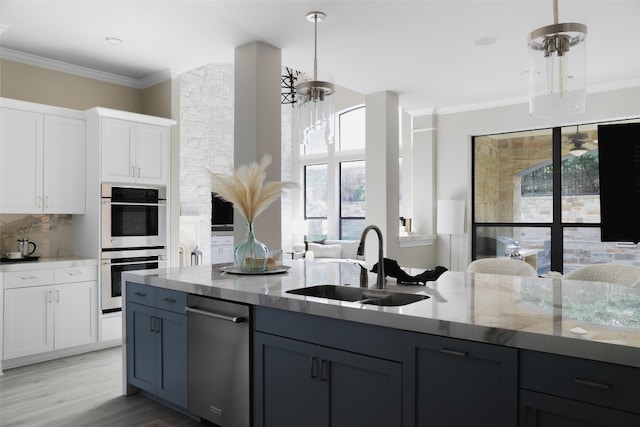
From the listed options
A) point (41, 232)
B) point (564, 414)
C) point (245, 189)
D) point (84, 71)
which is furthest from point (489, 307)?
point (84, 71)

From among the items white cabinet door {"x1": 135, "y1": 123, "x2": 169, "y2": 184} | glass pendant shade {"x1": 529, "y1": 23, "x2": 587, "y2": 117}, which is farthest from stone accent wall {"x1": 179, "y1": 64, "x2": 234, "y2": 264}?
glass pendant shade {"x1": 529, "y1": 23, "x2": 587, "y2": 117}

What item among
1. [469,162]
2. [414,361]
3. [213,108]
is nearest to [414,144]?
[469,162]

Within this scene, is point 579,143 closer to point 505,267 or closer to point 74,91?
point 505,267

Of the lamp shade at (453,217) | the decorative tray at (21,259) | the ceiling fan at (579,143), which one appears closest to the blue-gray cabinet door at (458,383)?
the decorative tray at (21,259)

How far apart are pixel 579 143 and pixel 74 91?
229 inches

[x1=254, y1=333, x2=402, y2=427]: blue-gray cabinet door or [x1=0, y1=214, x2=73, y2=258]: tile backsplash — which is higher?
[x1=0, y1=214, x2=73, y2=258]: tile backsplash

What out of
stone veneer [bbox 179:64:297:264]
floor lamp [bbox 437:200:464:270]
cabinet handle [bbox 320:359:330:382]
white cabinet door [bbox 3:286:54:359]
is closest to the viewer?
cabinet handle [bbox 320:359:330:382]

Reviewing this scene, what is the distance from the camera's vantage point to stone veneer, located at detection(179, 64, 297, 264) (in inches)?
274

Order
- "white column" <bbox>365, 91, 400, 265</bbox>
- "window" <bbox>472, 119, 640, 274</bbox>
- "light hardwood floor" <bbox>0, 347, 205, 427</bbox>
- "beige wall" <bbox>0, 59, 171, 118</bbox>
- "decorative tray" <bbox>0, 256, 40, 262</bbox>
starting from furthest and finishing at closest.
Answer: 1. "window" <bbox>472, 119, 640, 274</bbox>
2. "white column" <bbox>365, 91, 400, 265</bbox>
3. "beige wall" <bbox>0, 59, 171, 118</bbox>
4. "decorative tray" <bbox>0, 256, 40, 262</bbox>
5. "light hardwood floor" <bbox>0, 347, 205, 427</bbox>

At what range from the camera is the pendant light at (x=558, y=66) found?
2.25 metres

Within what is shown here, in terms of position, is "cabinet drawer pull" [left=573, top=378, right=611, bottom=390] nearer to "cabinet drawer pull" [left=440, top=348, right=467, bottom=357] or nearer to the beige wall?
"cabinet drawer pull" [left=440, top=348, right=467, bottom=357]

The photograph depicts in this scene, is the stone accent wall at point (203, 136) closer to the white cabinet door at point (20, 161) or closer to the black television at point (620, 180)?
the white cabinet door at point (20, 161)

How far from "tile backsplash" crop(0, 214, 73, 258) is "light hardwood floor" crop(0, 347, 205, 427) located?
1114 mm

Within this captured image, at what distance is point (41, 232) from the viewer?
14.7 ft
